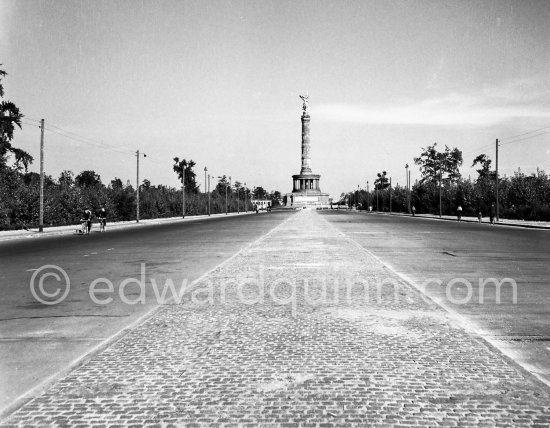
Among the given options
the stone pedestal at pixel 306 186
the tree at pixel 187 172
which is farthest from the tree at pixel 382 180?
the tree at pixel 187 172

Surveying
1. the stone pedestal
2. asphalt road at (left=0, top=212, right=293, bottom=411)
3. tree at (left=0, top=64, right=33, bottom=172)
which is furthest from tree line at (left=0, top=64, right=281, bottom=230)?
the stone pedestal

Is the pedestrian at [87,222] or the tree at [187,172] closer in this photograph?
the pedestrian at [87,222]

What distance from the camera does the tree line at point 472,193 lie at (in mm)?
52875

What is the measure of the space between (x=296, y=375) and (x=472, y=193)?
Result: 6694cm

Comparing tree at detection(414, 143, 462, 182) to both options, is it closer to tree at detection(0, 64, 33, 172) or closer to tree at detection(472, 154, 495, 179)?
tree at detection(472, 154, 495, 179)

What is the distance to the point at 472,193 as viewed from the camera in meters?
66.8

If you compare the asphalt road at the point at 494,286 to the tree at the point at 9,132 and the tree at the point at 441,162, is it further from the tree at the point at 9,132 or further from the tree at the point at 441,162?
the tree at the point at 441,162

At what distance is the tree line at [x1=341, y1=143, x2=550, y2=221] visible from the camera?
52.9 m

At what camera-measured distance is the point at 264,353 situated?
5.44 meters

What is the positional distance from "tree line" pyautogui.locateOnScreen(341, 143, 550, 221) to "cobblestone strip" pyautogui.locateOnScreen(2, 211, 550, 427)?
145ft

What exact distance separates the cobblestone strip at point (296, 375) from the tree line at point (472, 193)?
4431 centimetres

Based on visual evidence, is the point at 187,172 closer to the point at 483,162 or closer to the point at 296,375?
the point at 483,162

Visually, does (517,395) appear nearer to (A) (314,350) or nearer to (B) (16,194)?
(A) (314,350)

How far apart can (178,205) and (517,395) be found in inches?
2963
